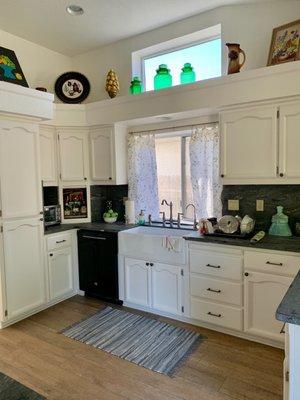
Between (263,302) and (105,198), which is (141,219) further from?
(263,302)

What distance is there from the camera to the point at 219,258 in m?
2.63

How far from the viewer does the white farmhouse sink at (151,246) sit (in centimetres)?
→ 288

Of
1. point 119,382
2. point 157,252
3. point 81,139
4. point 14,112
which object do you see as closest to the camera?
point 119,382

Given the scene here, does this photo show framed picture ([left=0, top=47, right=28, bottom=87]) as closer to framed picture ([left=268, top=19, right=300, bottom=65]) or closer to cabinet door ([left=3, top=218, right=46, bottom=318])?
cabinet door ([left=3, top=218, right=46, bottom=318])

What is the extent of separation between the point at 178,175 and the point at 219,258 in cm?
126

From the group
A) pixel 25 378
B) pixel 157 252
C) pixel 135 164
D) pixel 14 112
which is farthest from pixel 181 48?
pixel 25 378

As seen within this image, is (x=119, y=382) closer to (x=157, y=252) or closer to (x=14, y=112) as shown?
(x=157, y=252)

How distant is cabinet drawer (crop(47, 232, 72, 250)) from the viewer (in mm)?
3287

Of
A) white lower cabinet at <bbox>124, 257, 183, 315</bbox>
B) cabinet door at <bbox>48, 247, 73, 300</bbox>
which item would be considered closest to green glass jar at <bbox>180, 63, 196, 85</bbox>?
white lower cabinet at <bbox>124, 257, 183, 315</bbox>

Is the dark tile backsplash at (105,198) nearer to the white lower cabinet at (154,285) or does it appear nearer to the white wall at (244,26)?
the white lower cabinet at (154,285)

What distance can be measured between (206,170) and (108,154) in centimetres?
121

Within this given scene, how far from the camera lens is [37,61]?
3.63 metres

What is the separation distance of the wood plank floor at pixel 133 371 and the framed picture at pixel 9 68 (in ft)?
8.12

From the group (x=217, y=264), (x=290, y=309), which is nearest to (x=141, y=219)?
(x=217, y=264)
